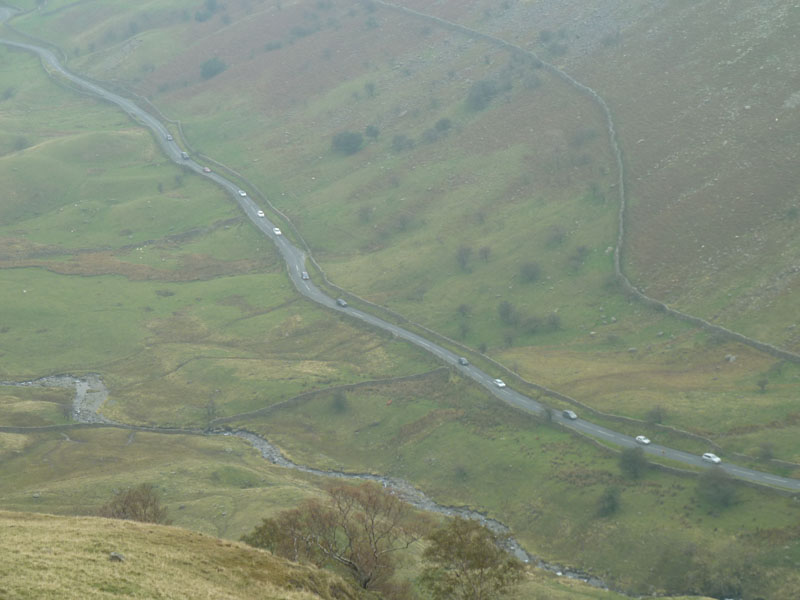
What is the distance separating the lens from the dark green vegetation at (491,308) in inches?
3691

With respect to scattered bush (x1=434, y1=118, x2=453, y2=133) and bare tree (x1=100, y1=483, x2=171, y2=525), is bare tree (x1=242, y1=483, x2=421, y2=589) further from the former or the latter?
scattered bush (x1=434, y1=118, x2=453, y2=133)

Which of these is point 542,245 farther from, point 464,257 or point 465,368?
point 465,368

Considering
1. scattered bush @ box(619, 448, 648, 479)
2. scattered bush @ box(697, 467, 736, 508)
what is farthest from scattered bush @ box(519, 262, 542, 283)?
scattered bush @ box(697, 467, 736, 508)

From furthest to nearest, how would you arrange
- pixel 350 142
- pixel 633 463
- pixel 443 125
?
pixel 350 142 < pixel 443 125 < pixel 633 463

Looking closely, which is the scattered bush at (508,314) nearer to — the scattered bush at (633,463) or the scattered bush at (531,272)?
the scattered bush at (531,272)

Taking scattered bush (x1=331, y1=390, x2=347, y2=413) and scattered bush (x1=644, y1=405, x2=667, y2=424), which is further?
scattered bush (x1=331, y1=390, x2=347, y2=413)

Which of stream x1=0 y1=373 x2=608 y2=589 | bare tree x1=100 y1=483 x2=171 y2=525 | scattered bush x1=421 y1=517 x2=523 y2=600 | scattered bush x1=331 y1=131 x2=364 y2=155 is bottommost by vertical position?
stream x1=0 y1=373 x2=608 y2=589

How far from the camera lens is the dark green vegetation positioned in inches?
3691

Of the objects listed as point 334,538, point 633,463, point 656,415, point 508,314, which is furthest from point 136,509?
point 508,314

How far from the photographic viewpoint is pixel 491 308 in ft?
468

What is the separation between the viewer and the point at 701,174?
149000 millimetres

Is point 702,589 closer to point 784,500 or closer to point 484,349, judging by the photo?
point 784,500

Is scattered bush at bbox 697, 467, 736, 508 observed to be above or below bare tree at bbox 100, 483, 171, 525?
below

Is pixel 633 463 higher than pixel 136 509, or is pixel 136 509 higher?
pixel 136 509
